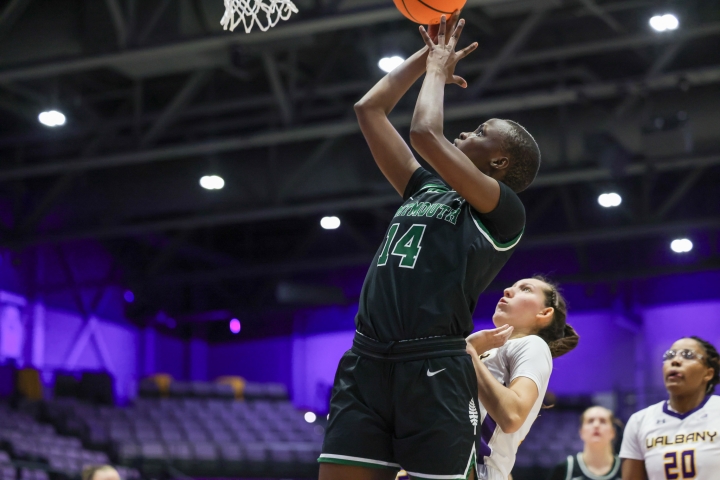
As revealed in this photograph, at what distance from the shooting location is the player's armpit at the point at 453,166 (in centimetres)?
270

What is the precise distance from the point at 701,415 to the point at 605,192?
8.89 meters

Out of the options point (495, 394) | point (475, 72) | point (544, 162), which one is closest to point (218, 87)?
point (475, 72)

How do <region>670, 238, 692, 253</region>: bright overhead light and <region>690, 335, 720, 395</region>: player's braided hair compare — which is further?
<region>670, 238, 692, 253</region>: bright overhead light

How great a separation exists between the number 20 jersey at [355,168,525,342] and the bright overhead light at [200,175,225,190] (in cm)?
1038

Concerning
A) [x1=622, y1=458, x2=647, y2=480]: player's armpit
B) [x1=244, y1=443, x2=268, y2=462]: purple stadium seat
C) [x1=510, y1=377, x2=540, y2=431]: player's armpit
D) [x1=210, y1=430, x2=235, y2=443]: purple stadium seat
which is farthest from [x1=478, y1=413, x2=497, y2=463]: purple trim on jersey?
[x1=210, y1=430, x2=235, y2=443]: purple stadium seat

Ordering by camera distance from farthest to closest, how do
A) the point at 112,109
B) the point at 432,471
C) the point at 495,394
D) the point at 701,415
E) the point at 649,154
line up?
the point at 112,109
the point at 649,154
the point at 701,415
the point at 495,394
the point at 432,471

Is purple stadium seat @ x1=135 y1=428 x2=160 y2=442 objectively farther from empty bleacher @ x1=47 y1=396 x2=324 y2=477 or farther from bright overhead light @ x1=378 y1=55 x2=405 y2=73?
bright overhead light @ x1=378 y1=55 x2=405 y2=73

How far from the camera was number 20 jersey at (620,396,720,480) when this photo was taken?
14.9ft

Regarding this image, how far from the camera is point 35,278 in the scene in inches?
722

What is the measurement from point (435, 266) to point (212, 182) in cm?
1071

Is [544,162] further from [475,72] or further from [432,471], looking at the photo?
[432,471]

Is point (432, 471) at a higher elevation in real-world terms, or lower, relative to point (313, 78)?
lower

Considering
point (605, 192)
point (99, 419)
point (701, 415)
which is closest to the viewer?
point (701, 415)

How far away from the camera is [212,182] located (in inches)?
516
